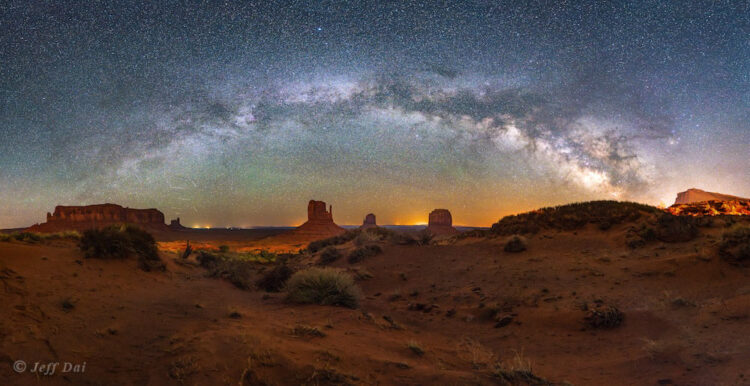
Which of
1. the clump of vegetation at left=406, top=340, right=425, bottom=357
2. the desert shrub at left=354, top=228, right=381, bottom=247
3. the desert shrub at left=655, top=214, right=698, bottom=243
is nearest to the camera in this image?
the clump of vegetation at left=406, top=340, right=425, bottom=357

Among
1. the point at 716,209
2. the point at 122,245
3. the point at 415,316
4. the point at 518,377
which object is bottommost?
the point at 415,316

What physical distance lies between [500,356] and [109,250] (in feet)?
47.9

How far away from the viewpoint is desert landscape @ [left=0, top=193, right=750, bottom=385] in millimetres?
5500

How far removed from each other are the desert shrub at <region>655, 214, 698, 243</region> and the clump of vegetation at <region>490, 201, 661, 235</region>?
3.41 metres

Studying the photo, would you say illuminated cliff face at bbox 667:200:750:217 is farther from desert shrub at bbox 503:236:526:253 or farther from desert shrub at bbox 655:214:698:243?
desert shrub at bbox 503:236:526:253

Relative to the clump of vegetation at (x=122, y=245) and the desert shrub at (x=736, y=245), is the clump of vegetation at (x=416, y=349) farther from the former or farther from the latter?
the clump of vegetation at (x=122, y=245)

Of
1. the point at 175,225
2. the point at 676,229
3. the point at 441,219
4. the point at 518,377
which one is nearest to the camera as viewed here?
the point at 518,377

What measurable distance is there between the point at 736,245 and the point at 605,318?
6527 millimetres

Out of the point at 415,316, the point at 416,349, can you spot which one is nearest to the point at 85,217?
the point at 415,316

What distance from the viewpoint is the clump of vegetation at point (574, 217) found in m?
20.7

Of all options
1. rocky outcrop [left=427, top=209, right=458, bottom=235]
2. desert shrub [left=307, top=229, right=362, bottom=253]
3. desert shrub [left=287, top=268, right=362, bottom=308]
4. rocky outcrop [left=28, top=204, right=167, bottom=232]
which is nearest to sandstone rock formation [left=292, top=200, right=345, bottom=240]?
rocky outcrop [left=427, top=209, right=458, bottom=235]

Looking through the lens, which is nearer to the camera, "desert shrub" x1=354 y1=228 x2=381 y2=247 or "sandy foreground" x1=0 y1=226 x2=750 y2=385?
"sandy foreground" x1=0 y1=226 x2=750 y2=385

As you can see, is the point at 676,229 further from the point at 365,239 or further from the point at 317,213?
the point at 317,213

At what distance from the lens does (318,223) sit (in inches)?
4102
